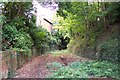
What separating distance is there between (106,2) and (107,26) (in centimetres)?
135

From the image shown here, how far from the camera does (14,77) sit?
639 centimetres

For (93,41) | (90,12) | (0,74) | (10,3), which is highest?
(10,3)

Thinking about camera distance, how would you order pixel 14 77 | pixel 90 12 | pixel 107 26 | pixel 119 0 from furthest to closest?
pixel 90 12 < pixel 107 26 < pixel 119 0 < pixel 14 77

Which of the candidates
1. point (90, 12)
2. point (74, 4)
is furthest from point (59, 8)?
point (90, 12)

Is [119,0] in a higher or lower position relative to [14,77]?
higher

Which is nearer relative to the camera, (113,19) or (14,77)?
(14,77)

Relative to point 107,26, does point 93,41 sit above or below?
below

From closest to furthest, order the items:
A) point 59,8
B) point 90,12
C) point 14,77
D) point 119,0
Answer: point 14,77, point 119,0, point 59,8, point 90,12

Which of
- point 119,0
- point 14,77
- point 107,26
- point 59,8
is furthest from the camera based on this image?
point 107,26

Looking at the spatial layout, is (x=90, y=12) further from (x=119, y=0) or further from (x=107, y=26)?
(x=119, y=0)

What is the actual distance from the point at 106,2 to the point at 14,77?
6876 mm

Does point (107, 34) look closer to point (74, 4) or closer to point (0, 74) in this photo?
point (74, 4)

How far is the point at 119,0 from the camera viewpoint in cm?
930

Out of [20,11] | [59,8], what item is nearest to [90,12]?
[59,8]
